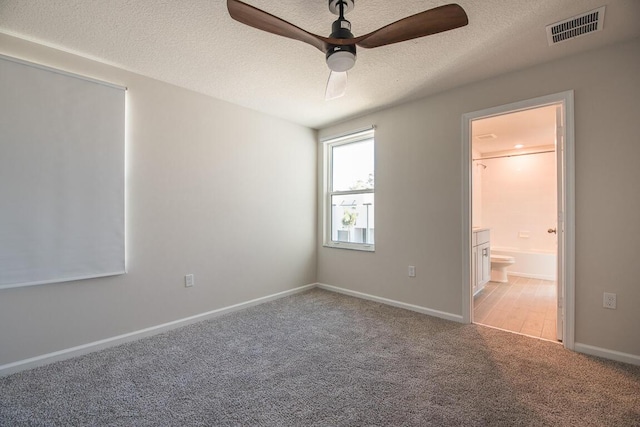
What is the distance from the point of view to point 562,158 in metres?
2.43

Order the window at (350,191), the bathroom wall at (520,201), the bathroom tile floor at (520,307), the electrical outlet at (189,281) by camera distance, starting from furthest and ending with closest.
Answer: the bathroom wall at (520,201) → the window at (350,191) → the electrical outlet at (189,281) → the bathroom tile floor at (520,307)

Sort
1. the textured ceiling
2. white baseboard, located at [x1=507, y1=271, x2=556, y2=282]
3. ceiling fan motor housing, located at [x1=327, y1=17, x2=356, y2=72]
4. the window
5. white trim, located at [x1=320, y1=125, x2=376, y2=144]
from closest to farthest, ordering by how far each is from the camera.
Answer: ceiling fan motor housing, located at [x1=327, y1=17, x2=356, y2=72] < the textured ceiling < white trim, located at [x1=320, y1=125, x2=376, y2=144] < the window < white baseboard, located at [x1=507, y1=271, x2=556, y2=282]

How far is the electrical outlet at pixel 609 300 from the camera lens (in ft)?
7.14

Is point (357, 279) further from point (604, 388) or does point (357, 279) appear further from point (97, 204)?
point (97, 204)

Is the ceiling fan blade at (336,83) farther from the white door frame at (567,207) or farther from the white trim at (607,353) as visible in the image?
the white trim at (607,353)

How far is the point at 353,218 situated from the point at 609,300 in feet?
8.60

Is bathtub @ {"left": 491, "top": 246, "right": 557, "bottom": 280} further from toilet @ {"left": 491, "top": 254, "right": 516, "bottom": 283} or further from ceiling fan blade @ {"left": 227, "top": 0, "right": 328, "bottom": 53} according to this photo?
ceiling fan blade @ {"left": 227, "top": 0, "right": 328, "bottom": 53}

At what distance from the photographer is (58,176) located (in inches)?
86.7

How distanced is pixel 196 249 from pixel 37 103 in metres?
1.69

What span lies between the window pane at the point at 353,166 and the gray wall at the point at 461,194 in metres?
0.26

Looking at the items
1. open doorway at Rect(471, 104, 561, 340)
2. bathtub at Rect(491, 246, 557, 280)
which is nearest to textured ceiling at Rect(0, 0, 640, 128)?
open doorway at Rect(471, 104, 561, 340)

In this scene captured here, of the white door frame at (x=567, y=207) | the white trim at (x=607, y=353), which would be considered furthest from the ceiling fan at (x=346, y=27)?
the white trim at (x=607, y=353)

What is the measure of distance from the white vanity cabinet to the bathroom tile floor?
21 cm

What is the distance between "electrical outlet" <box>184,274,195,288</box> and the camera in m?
2.94
